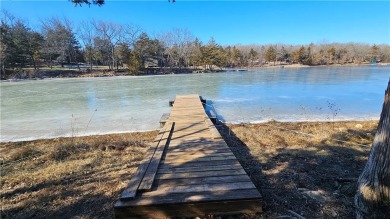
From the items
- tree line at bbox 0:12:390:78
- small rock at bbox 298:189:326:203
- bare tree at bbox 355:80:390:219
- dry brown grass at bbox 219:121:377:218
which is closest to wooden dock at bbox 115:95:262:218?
dry brown grass at bbox 219:121:377:218

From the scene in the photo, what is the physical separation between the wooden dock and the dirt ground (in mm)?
290

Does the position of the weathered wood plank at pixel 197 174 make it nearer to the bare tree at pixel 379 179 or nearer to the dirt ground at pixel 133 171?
the dirt ground at pixel 133 171

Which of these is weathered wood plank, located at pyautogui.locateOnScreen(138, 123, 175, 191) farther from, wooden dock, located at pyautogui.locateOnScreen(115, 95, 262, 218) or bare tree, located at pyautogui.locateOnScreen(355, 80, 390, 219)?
bare tree, located at pyautogui.locateOnScreen(355, 80, 390, 219)

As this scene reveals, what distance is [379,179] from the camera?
1.88 meters

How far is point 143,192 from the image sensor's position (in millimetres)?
2398

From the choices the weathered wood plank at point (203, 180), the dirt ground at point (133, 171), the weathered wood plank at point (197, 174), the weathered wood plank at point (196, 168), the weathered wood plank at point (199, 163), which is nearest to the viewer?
the dirt ground at point (133, 171)

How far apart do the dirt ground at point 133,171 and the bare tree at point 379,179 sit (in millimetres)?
267

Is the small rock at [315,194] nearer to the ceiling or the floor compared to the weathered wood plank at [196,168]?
nearer to the floor

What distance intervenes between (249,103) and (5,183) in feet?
28.7

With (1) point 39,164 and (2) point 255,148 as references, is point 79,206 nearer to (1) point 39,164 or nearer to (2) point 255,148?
(1) point 39,164

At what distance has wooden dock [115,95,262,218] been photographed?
2.21 meters

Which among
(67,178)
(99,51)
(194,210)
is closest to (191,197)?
(194,210)

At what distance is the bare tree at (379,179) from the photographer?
6.01ft

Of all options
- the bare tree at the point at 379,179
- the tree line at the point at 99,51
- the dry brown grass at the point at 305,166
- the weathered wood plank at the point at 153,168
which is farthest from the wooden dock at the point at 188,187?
the tree line at the point at 99,51
